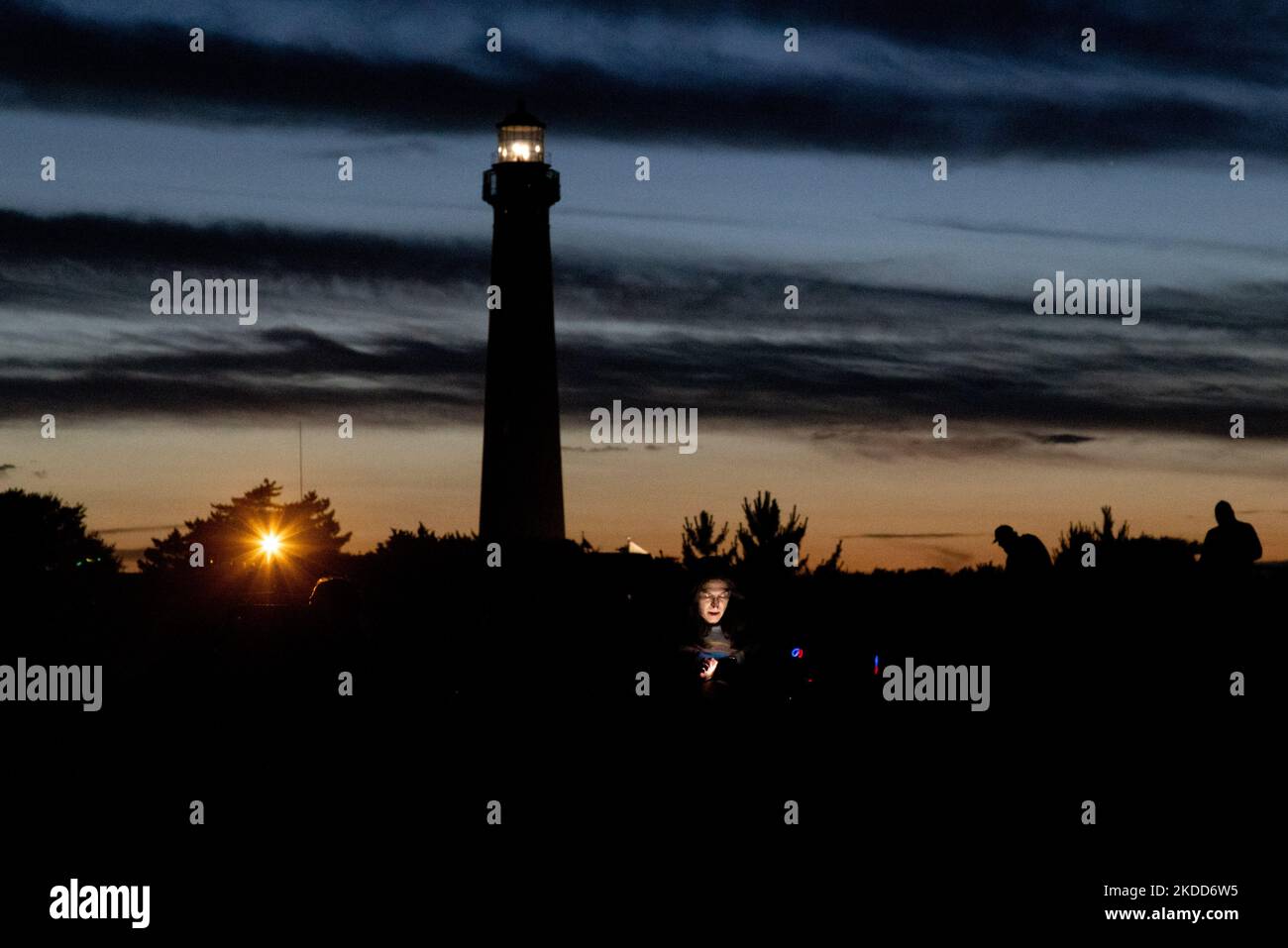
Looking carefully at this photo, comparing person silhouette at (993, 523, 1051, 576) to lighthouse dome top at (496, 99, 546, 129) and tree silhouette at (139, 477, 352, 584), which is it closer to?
lighthouse dome top at (496, 99, 546, 129)

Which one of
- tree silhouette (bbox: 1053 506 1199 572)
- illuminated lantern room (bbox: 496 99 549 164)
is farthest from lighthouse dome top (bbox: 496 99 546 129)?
tree silhouette (bbox: 1053 506 1199 572)

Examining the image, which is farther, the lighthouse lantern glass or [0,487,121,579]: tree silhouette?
[0,487,121,579]: tree silhouette

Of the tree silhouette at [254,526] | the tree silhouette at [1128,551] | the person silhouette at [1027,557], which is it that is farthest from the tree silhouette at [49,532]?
the person silhouette at [1027,557]

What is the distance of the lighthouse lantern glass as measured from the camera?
171 ft

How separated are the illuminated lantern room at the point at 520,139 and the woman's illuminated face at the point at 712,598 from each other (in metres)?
38.4

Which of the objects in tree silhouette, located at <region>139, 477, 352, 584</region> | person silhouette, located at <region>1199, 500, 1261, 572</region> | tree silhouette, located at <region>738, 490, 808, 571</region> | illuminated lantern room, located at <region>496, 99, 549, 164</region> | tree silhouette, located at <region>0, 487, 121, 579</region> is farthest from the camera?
tree silhouette, located at <region>139, 477, 352, 584</region>

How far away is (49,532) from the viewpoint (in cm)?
7956

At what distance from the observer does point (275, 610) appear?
47.7 ft

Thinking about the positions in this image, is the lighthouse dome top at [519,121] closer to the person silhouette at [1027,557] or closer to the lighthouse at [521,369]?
the lighthouse at [521,369]

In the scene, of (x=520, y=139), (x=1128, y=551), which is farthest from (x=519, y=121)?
(x=1128, y=551)

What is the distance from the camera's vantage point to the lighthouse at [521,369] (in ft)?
163

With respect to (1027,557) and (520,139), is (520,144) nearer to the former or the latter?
(520,139)

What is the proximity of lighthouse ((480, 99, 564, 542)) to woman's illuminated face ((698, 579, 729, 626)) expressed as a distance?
34777 mm

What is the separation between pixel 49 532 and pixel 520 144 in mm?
36439
